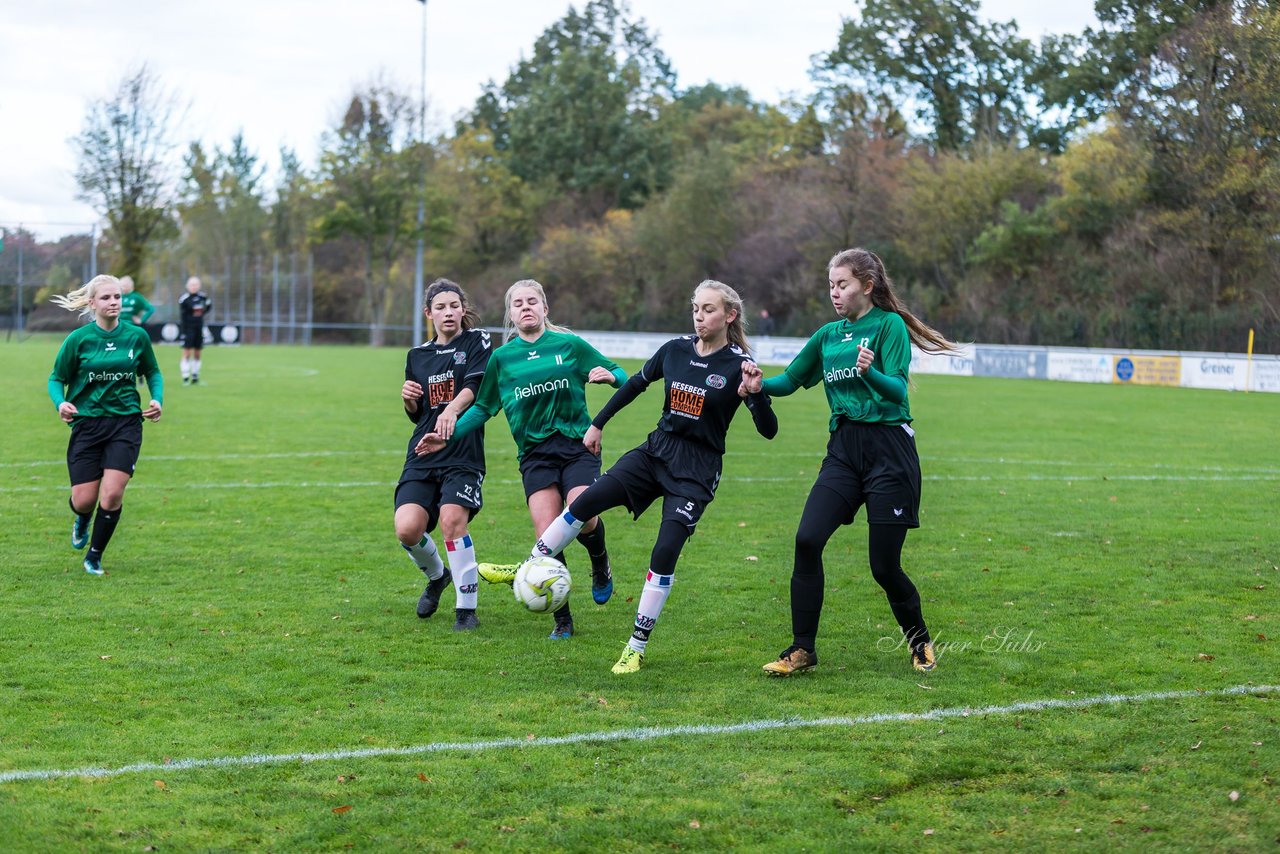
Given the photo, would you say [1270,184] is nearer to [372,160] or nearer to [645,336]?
[645,336]

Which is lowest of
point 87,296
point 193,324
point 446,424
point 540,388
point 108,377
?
point 446,424

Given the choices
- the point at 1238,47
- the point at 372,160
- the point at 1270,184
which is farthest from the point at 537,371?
the point at 372,160

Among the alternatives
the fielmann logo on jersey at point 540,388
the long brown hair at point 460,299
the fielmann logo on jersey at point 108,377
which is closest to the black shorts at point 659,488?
the fielmann logo on jersey at point 540,388

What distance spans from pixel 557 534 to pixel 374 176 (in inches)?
2477

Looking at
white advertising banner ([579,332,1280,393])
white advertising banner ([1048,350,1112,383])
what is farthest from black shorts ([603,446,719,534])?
white advertising banner ([1048,350,1112,383])

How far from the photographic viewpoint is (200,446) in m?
15.7

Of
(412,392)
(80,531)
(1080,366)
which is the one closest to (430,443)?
(412,392)

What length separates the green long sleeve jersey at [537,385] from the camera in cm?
695

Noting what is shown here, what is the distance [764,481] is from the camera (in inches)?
529

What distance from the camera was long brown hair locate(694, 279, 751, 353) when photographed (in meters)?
6.36

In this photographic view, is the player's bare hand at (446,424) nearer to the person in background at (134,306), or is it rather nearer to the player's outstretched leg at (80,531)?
the player's outstretched leg at (80,531)

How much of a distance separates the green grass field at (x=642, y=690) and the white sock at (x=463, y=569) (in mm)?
234

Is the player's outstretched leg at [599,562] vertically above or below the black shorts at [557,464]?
below

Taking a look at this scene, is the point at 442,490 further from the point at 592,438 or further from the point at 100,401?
the point at 100,401
